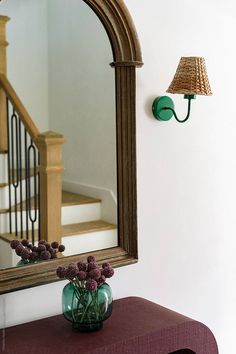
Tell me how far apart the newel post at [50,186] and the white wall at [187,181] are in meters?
0.20

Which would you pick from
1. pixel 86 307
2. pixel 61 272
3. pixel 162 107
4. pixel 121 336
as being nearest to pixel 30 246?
pixel 61 272

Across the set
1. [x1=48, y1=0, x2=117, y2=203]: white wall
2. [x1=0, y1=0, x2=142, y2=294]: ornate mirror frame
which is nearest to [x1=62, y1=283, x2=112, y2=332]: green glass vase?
[x1=0, y1=0, x2=142, y2=294]: ornate mirror frame

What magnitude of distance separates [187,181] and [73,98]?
657 millimetres

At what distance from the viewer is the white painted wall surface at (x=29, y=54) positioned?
1.67 meters

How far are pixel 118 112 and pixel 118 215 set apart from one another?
38 centimetres

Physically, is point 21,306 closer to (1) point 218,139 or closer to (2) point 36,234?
(2) point 36,234

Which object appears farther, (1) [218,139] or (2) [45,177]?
(1) [218,139]

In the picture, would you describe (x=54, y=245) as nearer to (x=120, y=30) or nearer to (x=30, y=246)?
(x=30, y=246)

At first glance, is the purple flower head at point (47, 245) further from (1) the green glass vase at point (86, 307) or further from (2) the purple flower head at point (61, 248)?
(1) the green glass vase at point (86, 307)

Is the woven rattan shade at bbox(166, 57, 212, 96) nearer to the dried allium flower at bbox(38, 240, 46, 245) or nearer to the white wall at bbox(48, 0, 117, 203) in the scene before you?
the white wall at bbox(48, 0, 117, 203)

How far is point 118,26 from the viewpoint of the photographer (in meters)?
1.84

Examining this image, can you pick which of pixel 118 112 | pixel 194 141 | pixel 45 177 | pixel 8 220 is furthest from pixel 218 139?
pixel 8 220

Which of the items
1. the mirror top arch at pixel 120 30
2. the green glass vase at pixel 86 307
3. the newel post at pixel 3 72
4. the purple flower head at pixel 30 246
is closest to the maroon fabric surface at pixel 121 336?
the green glass vase at pixel 86 307

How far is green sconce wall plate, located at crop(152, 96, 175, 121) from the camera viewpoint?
2.01 m
